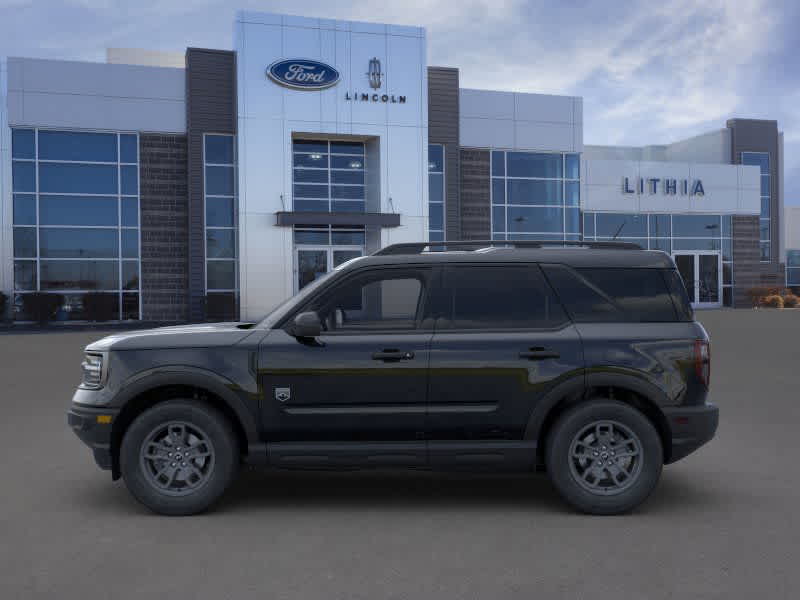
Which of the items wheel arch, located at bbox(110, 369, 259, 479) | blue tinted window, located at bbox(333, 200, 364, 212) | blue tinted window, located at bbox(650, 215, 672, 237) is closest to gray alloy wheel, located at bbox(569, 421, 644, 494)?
wheel arch, located at bbox(110, 369, 259, 479)

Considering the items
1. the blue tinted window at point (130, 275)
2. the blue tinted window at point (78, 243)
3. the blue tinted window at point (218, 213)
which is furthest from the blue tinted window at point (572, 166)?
the blue tinted window at point (78, 243)

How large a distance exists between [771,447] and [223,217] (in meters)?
25.6

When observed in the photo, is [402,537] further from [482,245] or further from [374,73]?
[374,73]

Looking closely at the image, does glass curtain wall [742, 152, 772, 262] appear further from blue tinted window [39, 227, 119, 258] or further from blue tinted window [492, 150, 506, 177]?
blue tinted window [39, 227, 119, 258]

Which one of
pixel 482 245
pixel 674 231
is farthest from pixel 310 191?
pixel 482 245

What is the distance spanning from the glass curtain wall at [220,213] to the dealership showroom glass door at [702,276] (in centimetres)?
2368

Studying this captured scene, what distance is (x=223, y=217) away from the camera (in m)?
30.9

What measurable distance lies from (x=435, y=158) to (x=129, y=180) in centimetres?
1199

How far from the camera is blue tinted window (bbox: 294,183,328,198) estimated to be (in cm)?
3119

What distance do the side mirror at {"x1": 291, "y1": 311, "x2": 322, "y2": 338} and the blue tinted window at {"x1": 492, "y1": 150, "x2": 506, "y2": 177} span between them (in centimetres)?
3044

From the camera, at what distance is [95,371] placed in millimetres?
5809

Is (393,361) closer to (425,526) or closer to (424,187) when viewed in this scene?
(425,526)

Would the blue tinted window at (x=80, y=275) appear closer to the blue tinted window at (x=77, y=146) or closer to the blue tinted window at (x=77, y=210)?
the blue tinted window at (x=77, y=210)

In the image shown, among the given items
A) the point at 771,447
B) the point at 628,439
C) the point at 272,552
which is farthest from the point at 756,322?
the point at 272,552
